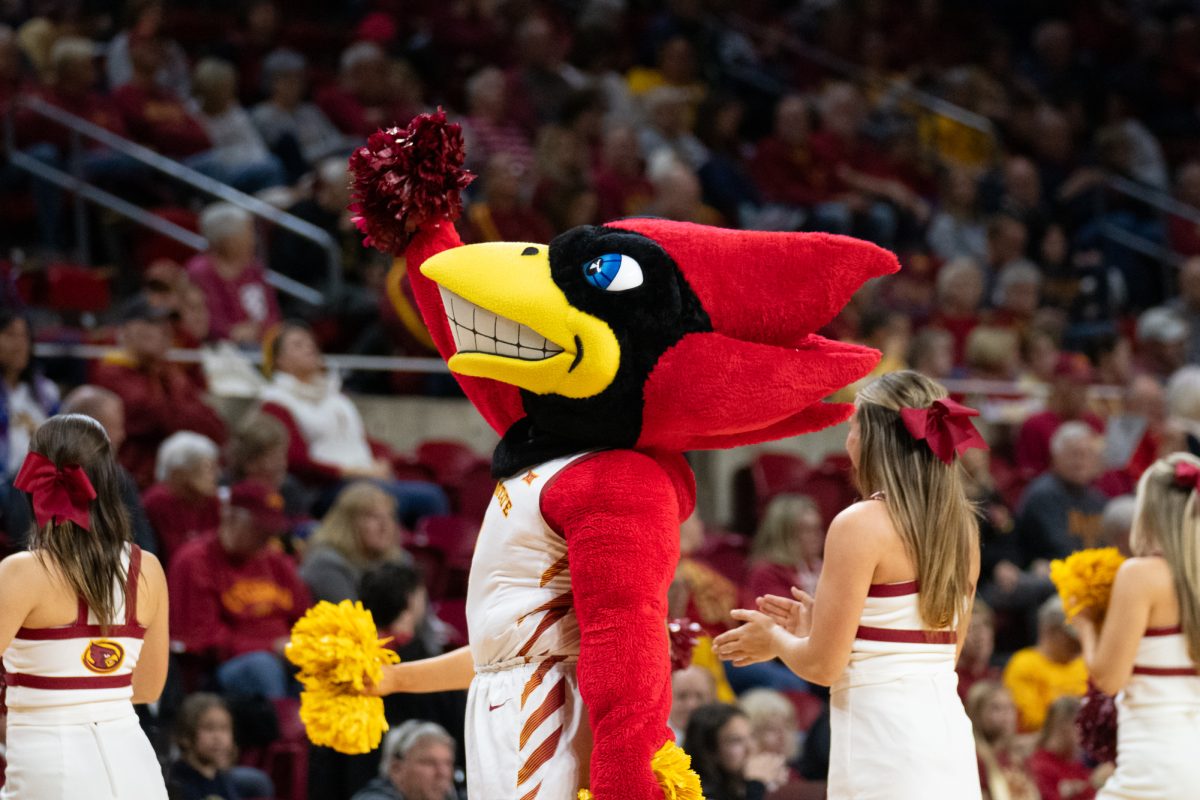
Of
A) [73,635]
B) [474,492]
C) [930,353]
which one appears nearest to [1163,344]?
[930,353]

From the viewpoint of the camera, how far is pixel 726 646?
3.17 meters

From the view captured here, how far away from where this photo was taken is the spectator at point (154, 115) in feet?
27.0

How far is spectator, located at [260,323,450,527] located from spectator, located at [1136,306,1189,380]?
432 cm

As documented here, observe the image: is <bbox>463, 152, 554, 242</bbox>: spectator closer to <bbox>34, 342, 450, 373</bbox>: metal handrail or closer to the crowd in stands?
the crowd in stands

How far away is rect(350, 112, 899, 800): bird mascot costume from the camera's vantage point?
2826mm

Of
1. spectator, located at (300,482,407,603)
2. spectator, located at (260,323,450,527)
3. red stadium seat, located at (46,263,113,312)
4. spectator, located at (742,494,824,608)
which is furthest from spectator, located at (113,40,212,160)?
spectator, located at (742,494,824,608)

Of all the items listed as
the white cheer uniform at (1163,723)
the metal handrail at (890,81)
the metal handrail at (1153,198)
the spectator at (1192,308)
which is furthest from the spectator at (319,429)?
the metal handrail at (1153,198)

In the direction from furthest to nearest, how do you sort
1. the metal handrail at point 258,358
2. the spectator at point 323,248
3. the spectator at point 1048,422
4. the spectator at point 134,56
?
the spectator at point 134,56
the spectator at point 1048,422
the spectator at point 323,248
the metal handrail at point 258,358

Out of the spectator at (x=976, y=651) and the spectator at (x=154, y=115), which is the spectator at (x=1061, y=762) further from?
the spectator at (x=154, y=115)

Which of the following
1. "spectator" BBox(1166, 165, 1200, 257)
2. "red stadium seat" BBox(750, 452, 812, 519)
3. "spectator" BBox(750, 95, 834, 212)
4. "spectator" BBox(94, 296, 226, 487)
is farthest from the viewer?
"spectator" BBox(1166, 165, 1200, 257)

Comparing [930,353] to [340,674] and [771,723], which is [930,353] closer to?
[771,723]

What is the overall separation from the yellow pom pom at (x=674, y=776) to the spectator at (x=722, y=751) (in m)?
2.28

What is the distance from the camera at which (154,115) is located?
824cm

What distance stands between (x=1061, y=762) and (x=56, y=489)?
3645 millimetres
